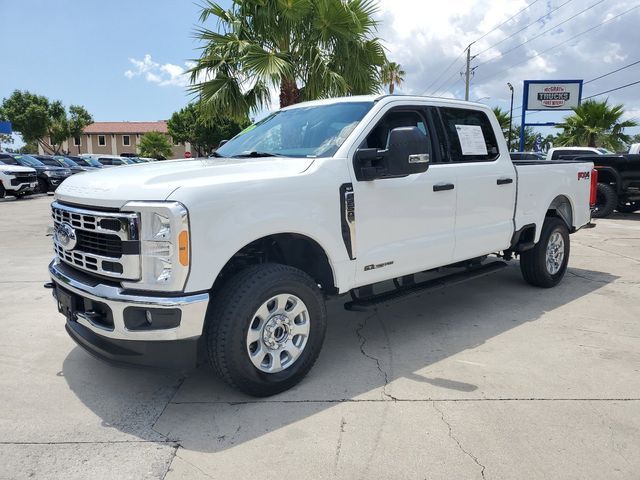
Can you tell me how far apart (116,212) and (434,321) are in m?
3.24

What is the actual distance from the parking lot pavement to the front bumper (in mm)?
429

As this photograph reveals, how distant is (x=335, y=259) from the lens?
12.2 feet

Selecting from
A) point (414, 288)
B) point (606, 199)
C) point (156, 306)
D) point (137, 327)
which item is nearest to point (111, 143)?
point (606, 199)

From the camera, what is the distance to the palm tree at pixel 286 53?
418 inches

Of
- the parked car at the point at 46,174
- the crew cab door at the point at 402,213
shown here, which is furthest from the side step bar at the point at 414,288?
the parked car at the point at 46,174

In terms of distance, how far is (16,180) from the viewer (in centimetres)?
1881

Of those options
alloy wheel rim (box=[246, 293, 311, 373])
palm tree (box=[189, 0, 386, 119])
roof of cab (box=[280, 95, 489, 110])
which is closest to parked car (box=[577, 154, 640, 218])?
palm tree (box=[189, 0, 386, 119])

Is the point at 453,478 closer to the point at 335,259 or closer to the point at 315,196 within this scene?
the point at 335,259

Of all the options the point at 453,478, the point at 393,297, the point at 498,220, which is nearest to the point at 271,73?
the point at 498,220

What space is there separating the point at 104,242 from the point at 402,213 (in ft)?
7.20

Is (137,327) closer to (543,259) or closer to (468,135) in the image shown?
(468,135)

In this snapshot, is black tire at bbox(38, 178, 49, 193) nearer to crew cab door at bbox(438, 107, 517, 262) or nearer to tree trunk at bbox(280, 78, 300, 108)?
tree trunk at bbox(280, 78, 300, 108)

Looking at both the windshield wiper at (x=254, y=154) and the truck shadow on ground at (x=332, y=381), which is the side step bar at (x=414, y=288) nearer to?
the truck shadow on ground at (x=332, y=381)

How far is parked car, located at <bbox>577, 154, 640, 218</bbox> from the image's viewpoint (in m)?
13.0
